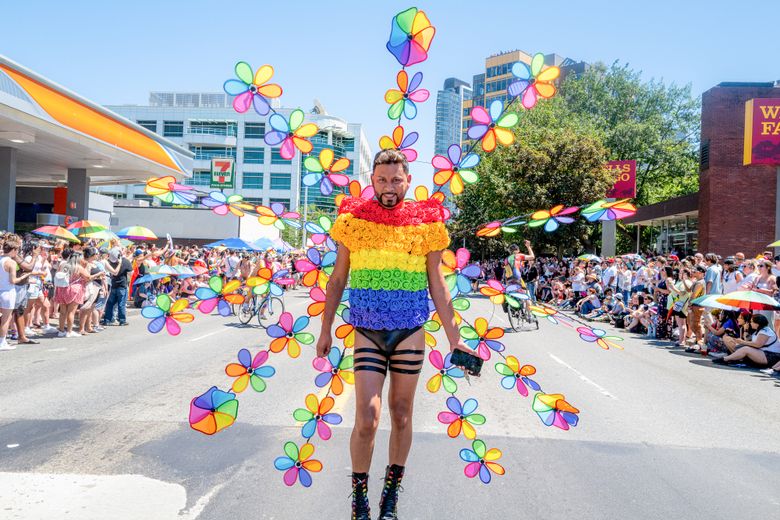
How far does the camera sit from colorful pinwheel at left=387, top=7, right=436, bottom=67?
12.1ft

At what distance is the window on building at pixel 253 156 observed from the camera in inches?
2884

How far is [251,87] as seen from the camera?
3793mm

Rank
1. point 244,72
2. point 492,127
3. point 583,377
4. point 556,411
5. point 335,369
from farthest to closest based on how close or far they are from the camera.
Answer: point 583,377 < point 335,369 < point 492,127 < point 556,411 < point 244,72

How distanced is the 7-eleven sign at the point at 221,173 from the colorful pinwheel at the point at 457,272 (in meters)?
43.7

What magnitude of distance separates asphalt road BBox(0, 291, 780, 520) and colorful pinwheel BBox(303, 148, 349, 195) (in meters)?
2.02

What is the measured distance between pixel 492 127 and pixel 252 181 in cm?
7274

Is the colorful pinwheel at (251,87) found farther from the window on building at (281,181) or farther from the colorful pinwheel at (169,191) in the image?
the window on building at (281,181)

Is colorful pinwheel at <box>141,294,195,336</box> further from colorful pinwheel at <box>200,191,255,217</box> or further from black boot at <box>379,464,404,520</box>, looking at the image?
black boot at <box>379,464,404,520</box>

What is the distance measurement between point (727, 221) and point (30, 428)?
26.2 metres

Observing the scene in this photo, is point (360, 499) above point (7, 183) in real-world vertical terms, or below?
below

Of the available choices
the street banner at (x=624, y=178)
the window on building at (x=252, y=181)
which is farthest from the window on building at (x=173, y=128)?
the street banner at (x=624, y=178)

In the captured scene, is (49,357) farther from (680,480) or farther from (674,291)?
(674,291)

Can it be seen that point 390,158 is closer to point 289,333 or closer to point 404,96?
Result: point 404,96

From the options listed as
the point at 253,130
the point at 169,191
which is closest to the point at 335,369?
the point at 169,191
